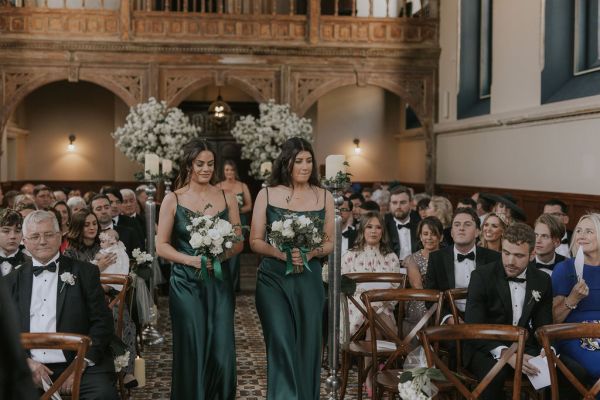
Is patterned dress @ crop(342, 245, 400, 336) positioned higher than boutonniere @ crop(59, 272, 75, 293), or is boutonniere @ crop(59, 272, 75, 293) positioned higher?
boutonniere @ crop(59, 272, 75, 293)

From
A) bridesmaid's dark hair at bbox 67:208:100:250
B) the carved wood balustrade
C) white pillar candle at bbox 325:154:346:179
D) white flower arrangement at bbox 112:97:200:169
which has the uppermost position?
the carved wood balustrade

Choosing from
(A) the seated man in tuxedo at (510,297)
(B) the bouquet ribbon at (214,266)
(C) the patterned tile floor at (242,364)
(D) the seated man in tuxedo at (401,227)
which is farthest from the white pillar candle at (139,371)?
(D) the seated man in tuxedo at (401,227)

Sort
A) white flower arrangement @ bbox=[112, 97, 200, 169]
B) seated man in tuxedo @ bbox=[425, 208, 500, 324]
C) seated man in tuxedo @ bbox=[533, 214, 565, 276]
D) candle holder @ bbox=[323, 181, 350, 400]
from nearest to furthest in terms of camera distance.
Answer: candle holder @ bbox=[323, 181, 350, 400]
seated man in tuxedo @ bbox=[425, 208, 500, 324]
seated man in tuxedo @ bbox=[533, 214, 565, 276]
white flower arrangement @ bbox=[112, 97, 200, 169]

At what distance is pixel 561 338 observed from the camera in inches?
157

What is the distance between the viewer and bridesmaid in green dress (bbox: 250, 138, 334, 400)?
4703mm

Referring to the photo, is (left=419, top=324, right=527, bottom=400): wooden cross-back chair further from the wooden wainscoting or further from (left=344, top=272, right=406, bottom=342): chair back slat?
the wooden wainscoting

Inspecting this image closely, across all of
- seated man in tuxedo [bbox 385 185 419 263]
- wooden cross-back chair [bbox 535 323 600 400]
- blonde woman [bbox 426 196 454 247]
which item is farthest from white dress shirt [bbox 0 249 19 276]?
seated man in tuxedo [bbox 385 185 419 263]

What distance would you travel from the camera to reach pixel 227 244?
4.52 meters

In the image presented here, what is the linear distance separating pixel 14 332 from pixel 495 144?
11440mm

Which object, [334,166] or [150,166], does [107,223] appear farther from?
[334,166]

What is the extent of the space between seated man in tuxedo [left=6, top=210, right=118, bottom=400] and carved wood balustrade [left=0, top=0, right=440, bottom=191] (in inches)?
394

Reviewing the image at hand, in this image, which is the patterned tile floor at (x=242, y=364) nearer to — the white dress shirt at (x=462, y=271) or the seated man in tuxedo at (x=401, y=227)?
the white dress shirt at (x=462, y=271)

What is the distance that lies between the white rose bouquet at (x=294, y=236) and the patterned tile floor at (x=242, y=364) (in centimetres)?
206

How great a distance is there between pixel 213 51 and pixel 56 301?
407 inches
